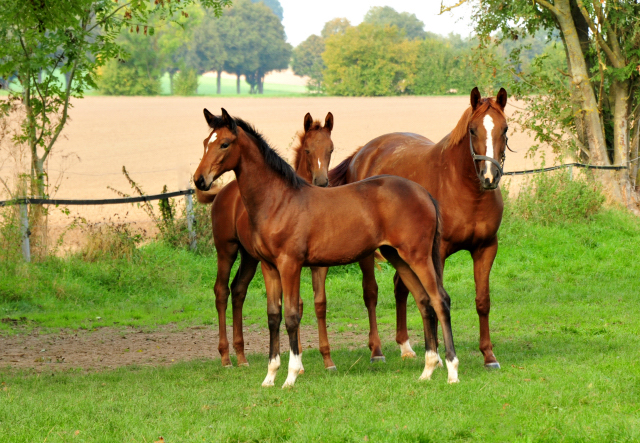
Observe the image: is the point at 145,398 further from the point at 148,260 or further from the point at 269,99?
the point at 269,99

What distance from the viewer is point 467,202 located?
6.54 meters

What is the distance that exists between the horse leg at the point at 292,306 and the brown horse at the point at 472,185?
1018mm

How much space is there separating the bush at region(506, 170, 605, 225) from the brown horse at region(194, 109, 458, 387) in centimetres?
971

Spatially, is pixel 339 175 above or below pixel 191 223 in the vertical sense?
above

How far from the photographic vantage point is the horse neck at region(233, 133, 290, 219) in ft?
19.4

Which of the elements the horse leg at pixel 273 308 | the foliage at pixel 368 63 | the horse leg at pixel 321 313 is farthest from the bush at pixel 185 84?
the horse leg at pixel 273 308

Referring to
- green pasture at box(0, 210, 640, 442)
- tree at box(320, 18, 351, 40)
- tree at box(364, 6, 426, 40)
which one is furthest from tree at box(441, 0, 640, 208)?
tree at box(364, 6, 426, 40)

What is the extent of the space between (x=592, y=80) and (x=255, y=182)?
13.1 meters

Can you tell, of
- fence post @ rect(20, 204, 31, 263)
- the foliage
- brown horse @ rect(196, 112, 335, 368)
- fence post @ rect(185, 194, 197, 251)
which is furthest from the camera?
the foliage

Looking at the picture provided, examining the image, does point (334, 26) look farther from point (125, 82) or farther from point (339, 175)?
point (339, 175)

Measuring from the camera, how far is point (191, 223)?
511 inches

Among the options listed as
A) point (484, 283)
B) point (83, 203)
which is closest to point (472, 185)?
point (484, 283)

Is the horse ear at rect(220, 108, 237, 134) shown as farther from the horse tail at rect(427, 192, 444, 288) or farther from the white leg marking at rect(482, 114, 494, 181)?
the white leg marking at rect(482, 114, 494, 181)

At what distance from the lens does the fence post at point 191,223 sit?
42.3 ft
